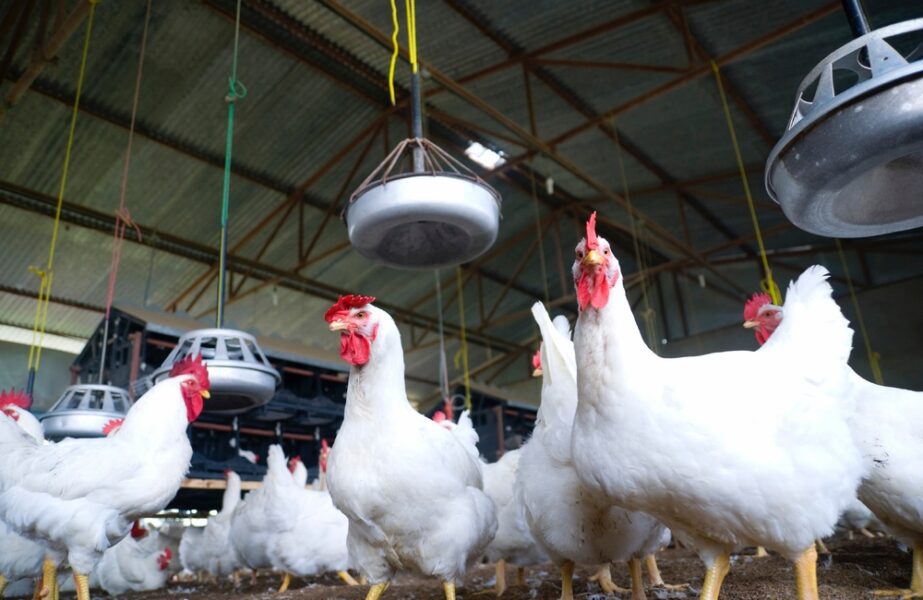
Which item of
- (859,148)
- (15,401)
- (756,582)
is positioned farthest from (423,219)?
(15,401)

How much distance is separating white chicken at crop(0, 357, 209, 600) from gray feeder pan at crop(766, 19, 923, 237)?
8.75 ft

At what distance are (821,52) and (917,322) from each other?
25.6 feet

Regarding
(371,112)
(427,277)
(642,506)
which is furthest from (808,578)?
(427,277)

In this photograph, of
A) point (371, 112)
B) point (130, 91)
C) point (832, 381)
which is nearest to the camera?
point (832, 381)

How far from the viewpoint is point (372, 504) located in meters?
2.32

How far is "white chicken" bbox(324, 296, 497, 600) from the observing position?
2354 millimetres

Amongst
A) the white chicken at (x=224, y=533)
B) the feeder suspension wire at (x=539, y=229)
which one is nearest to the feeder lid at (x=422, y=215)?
the white chicken at (x=224, y=533)

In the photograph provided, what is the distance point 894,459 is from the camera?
2484 millimetres

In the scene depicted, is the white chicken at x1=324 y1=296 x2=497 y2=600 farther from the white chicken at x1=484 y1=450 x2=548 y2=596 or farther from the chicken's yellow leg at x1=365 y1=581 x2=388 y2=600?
the white chicken at x1=484 y1=450 x2=548 y2=596

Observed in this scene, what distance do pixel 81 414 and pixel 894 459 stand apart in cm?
408

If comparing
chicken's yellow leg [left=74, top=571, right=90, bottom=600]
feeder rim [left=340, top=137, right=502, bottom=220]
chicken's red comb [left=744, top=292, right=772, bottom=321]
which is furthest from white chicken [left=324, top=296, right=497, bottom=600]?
chicken's red comb [left=744, top=292, right=772, bottom=321]

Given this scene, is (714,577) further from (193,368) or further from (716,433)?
(193,368)

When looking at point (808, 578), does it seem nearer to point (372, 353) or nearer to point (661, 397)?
point (661, 397)

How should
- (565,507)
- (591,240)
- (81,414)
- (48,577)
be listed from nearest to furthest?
(591,240)
(565,507)
(48,577)
(81,414)
